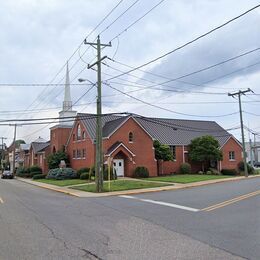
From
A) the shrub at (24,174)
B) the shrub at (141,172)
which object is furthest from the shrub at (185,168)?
the shrub at (24,174)

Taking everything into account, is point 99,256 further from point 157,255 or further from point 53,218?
point 53,218

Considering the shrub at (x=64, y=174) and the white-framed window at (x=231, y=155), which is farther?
the white-framed window at (x=231, y=155)

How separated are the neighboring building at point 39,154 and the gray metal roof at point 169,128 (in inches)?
623

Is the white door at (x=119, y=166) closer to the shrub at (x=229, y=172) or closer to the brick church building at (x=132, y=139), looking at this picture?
the brick church building at (x=132, y=139)

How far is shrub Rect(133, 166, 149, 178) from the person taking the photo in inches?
1692

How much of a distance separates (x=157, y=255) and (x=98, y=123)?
20500 mm

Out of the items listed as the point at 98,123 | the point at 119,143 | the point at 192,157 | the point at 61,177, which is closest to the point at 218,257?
the point at 98,123

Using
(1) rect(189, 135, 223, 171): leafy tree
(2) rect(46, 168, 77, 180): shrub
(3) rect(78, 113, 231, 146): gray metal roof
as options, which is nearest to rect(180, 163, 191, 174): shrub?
(1) rect(189, 135, 223, 171): leafy tree

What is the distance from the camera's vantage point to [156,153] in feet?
155

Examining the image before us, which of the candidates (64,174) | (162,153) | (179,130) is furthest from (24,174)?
(162,153)

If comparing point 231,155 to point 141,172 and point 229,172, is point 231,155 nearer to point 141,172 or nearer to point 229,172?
point 229,172

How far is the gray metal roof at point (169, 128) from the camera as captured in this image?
47312 mm

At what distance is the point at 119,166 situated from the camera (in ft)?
146

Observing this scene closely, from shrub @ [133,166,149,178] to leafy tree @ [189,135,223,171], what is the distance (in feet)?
29.1
